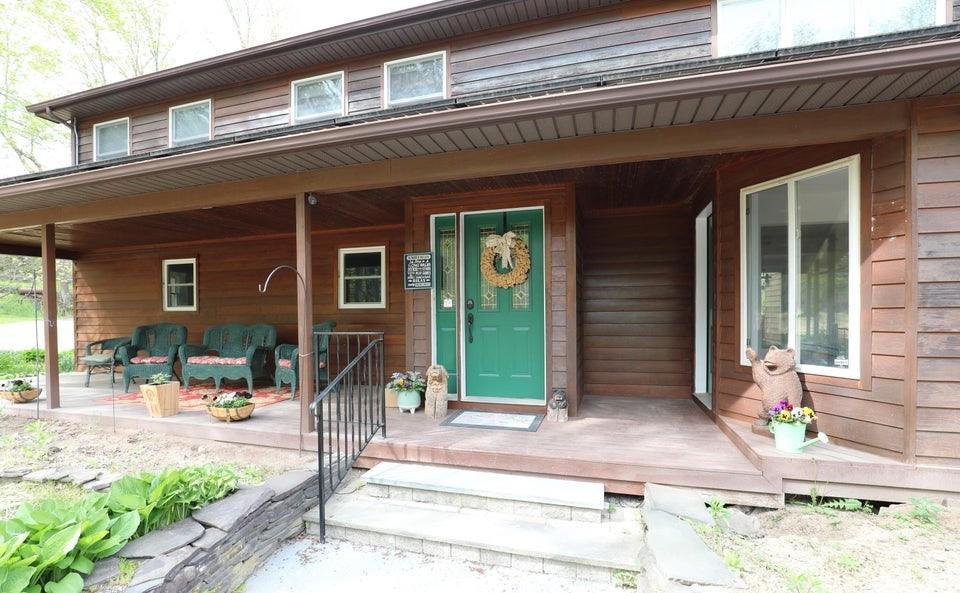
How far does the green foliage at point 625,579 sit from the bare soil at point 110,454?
7.29 ft

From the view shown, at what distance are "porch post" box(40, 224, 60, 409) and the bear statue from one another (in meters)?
6.73

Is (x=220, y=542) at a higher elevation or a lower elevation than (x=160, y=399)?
lower

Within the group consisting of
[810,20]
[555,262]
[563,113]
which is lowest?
[555,262]

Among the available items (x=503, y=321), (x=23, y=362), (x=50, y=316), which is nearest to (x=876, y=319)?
(x=503, y=321)

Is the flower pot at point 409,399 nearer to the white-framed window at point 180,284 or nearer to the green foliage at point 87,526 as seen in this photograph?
the green foliage at point 87,526

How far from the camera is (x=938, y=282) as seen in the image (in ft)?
7.87

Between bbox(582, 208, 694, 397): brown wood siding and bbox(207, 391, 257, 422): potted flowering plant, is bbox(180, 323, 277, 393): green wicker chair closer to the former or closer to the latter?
bbox(207, 391, 257, 422): potted flowering plant

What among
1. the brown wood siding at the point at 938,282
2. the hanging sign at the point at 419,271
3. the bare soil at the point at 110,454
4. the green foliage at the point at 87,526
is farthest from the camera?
the hanging sign at the point at 419,271

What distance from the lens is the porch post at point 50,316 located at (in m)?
4.43

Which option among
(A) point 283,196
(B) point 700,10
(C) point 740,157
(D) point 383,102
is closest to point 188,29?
(D) point 383,102

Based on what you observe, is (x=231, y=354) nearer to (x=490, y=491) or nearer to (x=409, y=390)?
(x=409, y=390)

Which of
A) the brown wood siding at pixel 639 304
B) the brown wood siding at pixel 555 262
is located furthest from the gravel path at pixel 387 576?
the brown wood siding at pixel 639 304

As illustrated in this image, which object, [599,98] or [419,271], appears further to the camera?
[419,271]

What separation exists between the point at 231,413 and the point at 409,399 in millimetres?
1592
